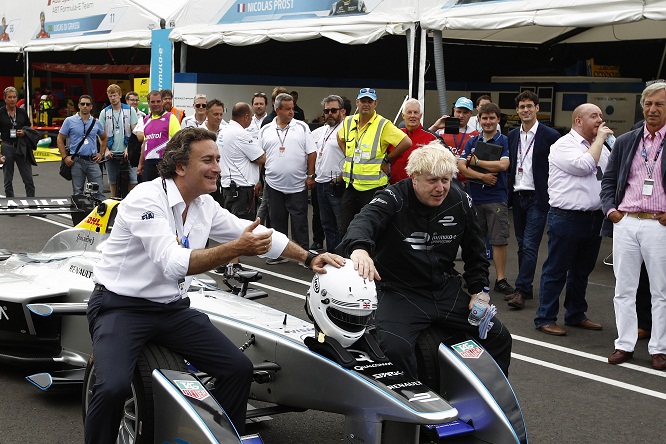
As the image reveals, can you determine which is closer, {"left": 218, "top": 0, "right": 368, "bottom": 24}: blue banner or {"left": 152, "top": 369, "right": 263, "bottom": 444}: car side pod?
{"left": 152, "top": 369, "right": 263, "bottom": 444}: car side pod

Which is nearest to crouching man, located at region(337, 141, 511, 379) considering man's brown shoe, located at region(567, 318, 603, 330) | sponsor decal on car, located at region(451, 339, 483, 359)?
sponsor decal on car, located at region(451, 339, 483, 359)

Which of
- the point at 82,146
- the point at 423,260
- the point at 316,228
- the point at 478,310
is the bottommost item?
the point at 316,228

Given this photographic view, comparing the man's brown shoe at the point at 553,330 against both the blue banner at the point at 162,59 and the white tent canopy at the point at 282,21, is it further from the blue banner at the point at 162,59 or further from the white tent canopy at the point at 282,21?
the blue banner at the point at 162,59

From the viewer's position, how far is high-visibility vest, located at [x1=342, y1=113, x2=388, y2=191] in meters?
9.13

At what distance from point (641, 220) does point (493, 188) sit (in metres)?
2.72

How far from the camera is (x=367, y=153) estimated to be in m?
9.14

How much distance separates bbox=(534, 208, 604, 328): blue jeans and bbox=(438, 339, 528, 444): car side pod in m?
3.09

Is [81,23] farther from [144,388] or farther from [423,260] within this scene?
[144,388]

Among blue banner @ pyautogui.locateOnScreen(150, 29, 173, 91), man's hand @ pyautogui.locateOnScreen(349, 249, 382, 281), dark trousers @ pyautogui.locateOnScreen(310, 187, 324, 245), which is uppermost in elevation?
blue banner @ pyautogui.locateOnScreen(150, 29, 173, 91)

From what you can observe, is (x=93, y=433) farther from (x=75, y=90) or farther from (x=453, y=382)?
(x=75, y=90)

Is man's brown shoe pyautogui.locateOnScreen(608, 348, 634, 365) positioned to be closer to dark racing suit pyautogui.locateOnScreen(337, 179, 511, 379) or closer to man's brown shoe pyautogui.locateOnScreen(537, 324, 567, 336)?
man's brown shoe pyautogui.locateOnScreen(537, 324, 567, 336)

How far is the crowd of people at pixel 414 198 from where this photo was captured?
4.33 m

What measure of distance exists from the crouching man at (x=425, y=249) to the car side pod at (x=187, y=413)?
1.11 m

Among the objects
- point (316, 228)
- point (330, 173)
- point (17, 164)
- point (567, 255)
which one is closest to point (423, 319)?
point (567, 255)
